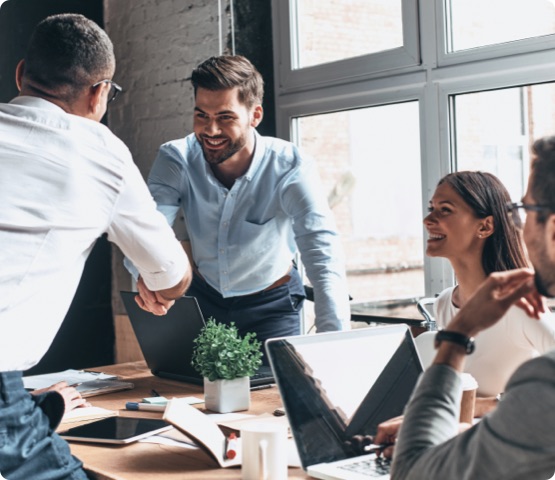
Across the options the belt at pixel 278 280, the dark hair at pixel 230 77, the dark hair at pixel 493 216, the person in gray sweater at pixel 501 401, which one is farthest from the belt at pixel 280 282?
the person in gray sweater at pixel 501 401

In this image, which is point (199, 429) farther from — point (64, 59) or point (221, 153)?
point (221, 153)

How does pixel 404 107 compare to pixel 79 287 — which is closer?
pixel 404 107

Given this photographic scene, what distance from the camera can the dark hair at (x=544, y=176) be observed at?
119 cm

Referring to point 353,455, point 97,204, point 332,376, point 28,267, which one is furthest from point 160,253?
point 353,455

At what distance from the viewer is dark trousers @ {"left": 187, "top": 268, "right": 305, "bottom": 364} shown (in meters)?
2.87

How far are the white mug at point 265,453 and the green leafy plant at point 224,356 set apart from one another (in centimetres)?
55

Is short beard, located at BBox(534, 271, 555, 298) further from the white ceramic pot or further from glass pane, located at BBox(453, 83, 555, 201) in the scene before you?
glass pane, located at BBox(453, 83, 555, 201)

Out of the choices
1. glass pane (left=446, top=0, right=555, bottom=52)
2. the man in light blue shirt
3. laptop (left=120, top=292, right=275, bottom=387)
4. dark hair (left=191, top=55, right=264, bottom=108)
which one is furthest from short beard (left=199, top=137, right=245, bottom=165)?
glass pane (left=446, top=0, right=555, bottom=52)

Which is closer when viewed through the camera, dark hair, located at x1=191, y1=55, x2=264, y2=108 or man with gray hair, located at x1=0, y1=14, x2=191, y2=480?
man with gray hair, located at x1=0, y1=14, x2=191, y2=480

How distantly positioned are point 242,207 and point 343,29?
129 cm

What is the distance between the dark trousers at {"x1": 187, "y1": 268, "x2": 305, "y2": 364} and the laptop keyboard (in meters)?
1.22

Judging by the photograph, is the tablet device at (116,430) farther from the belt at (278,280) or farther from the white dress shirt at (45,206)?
the belt at (278,280)

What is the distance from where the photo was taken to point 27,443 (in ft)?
5.32

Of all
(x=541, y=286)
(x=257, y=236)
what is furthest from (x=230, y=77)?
(x=541, y=286)
